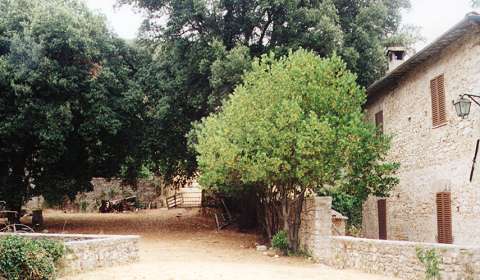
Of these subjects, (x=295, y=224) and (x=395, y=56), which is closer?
(x=295, y=224)

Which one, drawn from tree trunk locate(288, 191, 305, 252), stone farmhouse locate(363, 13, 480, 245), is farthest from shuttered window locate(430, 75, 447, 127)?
tree trunk locate(288, 191, 305, 252)

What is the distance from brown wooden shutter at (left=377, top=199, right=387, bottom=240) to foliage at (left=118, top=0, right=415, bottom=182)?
5352mm

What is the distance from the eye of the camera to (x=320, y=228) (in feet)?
51.5

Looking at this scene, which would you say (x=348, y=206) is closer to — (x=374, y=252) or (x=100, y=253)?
(x=374, y=252)

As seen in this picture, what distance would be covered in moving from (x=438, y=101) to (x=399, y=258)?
17.8 feet

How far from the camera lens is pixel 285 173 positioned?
15883 mm

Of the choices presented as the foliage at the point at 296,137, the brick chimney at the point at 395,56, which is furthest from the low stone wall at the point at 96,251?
the brick chimney at the point at 395,56

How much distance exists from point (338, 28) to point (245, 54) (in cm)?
379

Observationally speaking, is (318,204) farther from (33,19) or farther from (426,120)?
(33,19)

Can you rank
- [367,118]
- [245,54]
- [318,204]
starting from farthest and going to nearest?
[367,118]
[245,54]
[318,204]

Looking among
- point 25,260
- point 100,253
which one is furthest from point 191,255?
point 25,260

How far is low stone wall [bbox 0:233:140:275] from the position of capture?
520 inches

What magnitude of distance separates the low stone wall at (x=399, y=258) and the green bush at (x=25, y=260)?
737 cm

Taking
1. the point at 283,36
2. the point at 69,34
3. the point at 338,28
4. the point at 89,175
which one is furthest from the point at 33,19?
the point at 338,28
